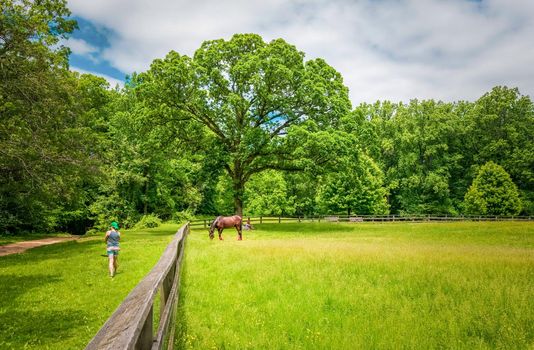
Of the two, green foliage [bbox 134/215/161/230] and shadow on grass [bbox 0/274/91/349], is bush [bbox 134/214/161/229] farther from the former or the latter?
shadow on grass [bbox 0/274/91/349]

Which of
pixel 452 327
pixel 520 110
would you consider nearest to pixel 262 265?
pixel 452 327

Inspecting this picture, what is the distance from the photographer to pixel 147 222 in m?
39.7

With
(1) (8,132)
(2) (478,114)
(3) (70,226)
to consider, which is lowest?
(3) (70,226)

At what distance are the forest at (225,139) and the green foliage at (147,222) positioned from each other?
1.61 metres

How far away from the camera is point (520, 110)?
62.9 metres

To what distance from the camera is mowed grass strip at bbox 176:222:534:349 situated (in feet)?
18.9

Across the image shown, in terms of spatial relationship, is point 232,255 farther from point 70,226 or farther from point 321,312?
point 70,226

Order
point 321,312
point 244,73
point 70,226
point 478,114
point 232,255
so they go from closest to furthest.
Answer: point 321,312, point 232,255, point 244,73, point 70,226, point 478,114

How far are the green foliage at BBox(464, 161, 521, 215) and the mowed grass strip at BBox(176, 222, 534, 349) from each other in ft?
159

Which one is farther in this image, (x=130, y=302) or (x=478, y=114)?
(x=478, y=114)

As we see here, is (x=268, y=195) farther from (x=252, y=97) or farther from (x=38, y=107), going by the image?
(x=38, y=107)

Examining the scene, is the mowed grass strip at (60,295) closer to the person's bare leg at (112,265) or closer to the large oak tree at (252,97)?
the person's bare leg at (112,265)

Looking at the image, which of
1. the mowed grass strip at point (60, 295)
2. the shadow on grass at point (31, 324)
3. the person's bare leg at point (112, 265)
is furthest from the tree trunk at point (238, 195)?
the shadow on grass at point (31, 324)

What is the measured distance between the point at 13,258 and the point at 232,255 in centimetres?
1190
